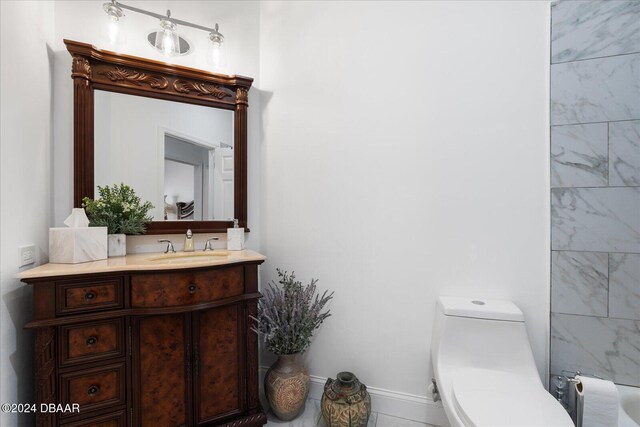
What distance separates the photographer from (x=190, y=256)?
1714mm

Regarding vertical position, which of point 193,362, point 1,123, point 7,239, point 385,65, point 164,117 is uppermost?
point 385,65

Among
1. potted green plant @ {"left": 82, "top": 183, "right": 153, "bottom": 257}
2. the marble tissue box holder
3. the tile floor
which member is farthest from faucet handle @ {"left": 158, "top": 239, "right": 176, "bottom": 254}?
the tile floor

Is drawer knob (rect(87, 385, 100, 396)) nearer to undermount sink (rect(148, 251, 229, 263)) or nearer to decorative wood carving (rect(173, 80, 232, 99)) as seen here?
undermount sink (rect(148, 251, 229, 263))

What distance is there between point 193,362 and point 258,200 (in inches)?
42.2

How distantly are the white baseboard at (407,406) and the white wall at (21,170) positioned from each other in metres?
1.66

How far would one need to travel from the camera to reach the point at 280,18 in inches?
79.1

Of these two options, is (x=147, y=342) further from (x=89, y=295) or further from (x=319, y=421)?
(x=319, y=421)

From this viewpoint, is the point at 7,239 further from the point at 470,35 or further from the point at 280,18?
the point at 470,35

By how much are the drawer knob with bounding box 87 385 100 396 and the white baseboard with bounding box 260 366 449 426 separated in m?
1.36

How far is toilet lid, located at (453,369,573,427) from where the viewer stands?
3.19 feet

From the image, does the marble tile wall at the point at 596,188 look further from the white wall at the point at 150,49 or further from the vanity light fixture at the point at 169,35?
the vanity light fixture at the point at 169,35

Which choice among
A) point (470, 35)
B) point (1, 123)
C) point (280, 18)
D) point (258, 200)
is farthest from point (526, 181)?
point (1, 123)

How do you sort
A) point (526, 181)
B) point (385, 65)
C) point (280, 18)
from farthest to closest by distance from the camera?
point (280, 18), point (385, 65), point (526, 181)

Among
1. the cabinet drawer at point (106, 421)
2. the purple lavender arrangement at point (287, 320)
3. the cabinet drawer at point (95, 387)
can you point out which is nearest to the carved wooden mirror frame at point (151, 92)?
the purple lavender arrangement at point (287, 320)
